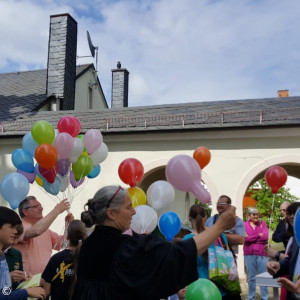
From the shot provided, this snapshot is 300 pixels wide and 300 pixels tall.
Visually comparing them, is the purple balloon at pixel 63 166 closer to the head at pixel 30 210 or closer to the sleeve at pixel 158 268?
the head at pixel 30 210

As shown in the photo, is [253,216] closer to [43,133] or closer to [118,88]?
[43,133]

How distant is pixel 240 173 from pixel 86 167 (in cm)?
497

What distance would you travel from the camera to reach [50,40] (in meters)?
17.2

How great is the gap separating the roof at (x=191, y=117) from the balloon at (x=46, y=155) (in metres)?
5.18

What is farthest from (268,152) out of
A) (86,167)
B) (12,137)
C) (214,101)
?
(12,137)

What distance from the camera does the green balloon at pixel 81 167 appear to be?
250 inches

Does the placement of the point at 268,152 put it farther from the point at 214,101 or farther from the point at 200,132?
the point at 214,101

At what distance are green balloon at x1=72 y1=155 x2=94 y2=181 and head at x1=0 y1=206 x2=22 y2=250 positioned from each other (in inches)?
147

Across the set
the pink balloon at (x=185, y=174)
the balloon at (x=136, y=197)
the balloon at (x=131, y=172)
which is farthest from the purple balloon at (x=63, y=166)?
the pink balloon at (x=185, y=174)

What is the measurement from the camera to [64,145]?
19.6 ft

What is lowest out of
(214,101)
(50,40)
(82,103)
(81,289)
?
(81,289)

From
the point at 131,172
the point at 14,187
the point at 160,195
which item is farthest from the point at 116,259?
the point at 131,172

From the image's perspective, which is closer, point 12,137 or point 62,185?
point 62,185

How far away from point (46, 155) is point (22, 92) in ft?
39.7
